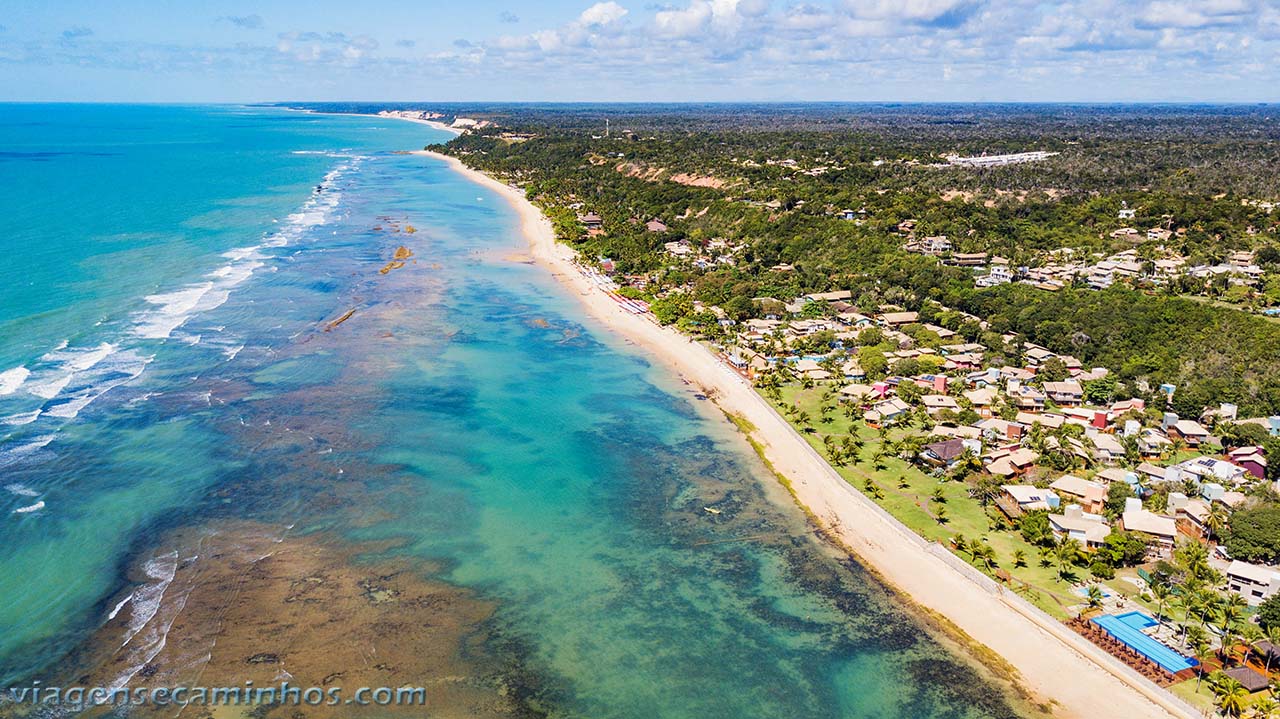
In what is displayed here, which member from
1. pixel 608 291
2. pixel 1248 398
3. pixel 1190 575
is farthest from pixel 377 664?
pixel 608 291

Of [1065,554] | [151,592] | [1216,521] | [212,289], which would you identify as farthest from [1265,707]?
[212,289]

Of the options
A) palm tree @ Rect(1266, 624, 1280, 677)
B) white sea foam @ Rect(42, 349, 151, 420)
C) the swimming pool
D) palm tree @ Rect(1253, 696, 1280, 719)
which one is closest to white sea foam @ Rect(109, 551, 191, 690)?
white sea foam @ Rect(42, 349, 151, 420)

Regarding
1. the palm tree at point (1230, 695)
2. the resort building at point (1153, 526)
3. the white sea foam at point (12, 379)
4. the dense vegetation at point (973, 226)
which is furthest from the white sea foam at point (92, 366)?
the resort building at point (1153, 526)

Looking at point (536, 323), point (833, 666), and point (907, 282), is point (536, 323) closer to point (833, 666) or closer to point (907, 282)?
point (907, 282)

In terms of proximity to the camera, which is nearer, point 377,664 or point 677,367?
point 377,664

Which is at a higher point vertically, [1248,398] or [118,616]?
[1248,398]

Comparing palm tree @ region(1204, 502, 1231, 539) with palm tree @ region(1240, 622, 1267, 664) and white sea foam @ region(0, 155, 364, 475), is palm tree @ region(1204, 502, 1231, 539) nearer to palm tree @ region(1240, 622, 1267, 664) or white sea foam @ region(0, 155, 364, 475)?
palm tree @ region(1240, 622, 1267, 664)
